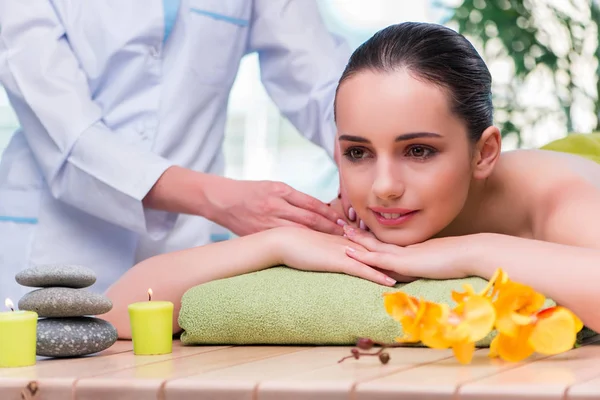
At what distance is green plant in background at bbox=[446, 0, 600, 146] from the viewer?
3.88 meters

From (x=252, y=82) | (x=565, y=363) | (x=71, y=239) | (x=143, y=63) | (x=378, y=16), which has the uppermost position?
(x=378, y=16)

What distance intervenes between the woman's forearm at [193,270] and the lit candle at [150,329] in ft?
0.63

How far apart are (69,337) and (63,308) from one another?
0.17ft

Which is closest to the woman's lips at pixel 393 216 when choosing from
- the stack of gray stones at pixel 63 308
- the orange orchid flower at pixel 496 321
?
the orange orchid flower at pixel 496 321

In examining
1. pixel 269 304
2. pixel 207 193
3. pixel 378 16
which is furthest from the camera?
pixel 378 16

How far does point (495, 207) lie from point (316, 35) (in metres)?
0.86

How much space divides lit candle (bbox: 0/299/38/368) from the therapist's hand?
0.63 metres

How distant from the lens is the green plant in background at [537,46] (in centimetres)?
388

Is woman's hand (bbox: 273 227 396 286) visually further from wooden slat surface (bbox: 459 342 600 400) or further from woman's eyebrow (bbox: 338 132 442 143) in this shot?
wooden slat surface (bbox: 459 342 600 400)

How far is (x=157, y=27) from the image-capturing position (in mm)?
2139

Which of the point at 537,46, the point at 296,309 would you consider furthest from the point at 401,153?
the point at 537,46

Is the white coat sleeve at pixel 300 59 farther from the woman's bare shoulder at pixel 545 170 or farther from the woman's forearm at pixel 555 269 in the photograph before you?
the woman's forearm at pixel 555 269

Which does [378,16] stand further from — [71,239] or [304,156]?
[71,239]

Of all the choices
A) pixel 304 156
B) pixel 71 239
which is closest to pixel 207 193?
pixel 71 239
